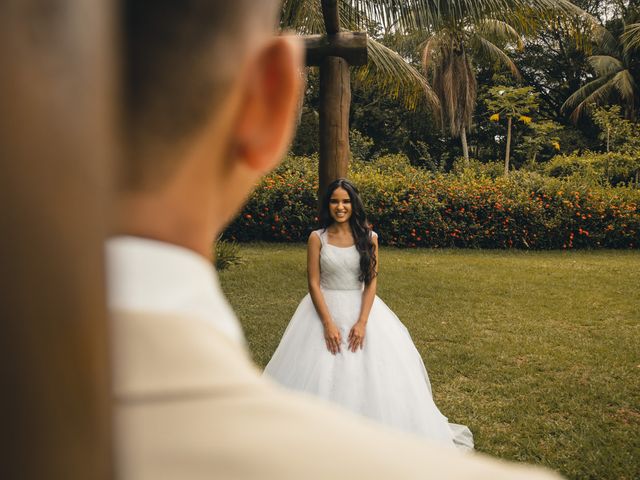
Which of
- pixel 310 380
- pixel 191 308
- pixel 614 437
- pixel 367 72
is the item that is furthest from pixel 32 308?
pixel 367 72

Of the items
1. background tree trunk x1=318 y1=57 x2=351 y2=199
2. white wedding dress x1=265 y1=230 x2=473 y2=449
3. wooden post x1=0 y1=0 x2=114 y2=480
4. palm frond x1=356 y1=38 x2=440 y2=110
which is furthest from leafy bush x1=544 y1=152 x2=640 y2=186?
wooden post x1=0 y1=0 x2=114 y2=480

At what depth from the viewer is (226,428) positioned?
0.98 feet

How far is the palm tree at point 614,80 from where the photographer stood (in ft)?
86.3

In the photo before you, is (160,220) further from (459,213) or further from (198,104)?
(459,213)

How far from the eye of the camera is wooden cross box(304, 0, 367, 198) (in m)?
5.47

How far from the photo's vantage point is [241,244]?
13.8 m

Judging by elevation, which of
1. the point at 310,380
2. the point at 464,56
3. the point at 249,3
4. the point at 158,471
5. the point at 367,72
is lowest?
the point at 310,380

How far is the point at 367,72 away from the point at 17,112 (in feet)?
35.8

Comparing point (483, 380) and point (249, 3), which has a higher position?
point (249, 3)

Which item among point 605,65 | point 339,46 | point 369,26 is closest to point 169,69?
point 339,46

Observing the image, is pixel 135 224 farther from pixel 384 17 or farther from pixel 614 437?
pixel 384 17

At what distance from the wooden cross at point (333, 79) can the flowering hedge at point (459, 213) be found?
26.0 feet

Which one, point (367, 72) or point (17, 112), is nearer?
point (17, 112)

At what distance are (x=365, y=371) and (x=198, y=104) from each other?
4.09 m
